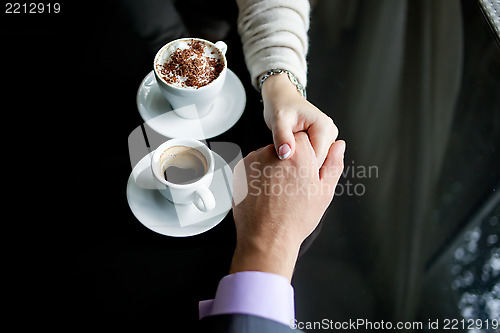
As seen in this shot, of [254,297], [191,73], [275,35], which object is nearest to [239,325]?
[254,297]

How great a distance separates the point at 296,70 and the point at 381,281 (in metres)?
0.42

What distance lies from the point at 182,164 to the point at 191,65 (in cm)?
21

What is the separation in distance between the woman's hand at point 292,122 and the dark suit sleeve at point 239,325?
0.27 metres

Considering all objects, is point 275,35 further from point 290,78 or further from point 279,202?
point 279,202

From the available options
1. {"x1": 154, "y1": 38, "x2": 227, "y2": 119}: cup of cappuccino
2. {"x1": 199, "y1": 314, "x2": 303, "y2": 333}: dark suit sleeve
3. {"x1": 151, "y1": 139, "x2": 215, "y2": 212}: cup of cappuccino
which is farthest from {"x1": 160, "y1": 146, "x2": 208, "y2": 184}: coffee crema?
{"x1": 199, "y1": 314, "x2": 303, "y2": 333}: dark suit sleeve

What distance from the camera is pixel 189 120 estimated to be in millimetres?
751

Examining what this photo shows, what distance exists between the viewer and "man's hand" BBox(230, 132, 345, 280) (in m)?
0.60

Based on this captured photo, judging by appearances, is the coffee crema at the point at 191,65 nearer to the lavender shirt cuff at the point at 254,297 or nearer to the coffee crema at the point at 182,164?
the coffee crema at the point at 182,164

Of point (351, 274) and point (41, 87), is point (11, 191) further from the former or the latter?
point (351, 274)

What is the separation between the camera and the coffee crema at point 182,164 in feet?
2.12

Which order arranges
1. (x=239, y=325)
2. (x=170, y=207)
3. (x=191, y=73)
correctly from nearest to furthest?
(x=239, y=325) < (x=170, y=207) < (x=191, y=73)

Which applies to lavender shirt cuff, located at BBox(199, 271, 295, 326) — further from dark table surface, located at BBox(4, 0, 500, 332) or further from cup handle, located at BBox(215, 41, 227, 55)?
cup handle, located at BBox(215, 41, 227, 55)

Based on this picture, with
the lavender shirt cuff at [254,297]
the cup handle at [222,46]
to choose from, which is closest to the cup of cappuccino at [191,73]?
the cup handle at [222,46]

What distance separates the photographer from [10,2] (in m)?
0.92
